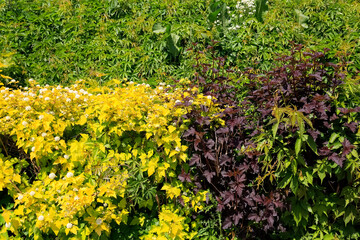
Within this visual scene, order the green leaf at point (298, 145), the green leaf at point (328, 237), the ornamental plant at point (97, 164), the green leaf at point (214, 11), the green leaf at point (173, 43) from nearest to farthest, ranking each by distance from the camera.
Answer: the green leaf at point (298, 145) < the ornamental plant at point (97, 164) < the green leaf at point (328, 237) < the green leaf at point (173, 43) < the green leaf at point (214, 11)

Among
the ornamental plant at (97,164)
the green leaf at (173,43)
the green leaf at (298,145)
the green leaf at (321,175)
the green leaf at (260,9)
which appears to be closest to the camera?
the green leaf at (298,145)

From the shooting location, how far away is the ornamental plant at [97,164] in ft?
8.81

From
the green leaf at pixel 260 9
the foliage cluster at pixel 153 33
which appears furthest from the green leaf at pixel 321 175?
the green leaf at pixel 260 9

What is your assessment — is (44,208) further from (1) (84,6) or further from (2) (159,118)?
(1) (84,6)

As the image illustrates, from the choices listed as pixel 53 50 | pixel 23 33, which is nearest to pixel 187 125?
pixel 53 50

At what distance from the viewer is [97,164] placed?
9.37 ft

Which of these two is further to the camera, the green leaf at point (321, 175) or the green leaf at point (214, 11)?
the green leaf at point (214, 11)

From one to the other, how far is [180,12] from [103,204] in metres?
3.74

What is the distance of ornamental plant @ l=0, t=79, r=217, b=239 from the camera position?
2.69 metres

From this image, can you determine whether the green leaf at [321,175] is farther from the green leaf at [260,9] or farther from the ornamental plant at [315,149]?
the green leaf at [260,9]

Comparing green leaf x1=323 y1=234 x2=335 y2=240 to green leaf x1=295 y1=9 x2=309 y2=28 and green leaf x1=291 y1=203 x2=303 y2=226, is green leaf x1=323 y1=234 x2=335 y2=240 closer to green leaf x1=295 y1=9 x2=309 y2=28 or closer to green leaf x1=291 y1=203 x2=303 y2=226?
green leaf x1=291 y1=203 x2=303 y2=226

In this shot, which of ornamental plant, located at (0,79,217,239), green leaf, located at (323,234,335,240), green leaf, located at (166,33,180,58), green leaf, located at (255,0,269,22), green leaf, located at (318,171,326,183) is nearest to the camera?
green leaf, located at (318,171,326,183)

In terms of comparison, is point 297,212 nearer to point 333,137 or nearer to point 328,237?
point 328,237

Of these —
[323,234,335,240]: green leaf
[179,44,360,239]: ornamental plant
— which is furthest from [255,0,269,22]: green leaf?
[323,234,335,240]: green leaf
